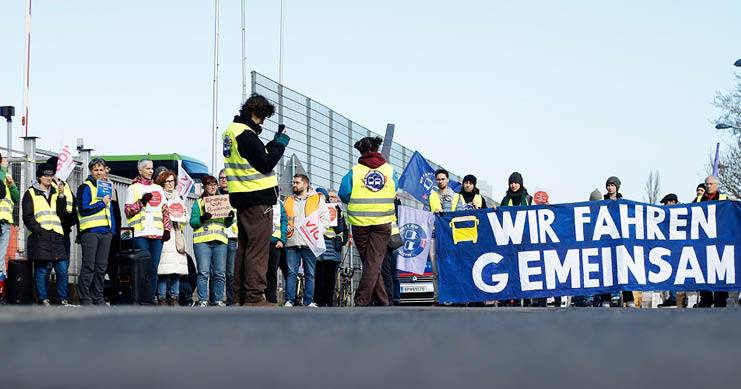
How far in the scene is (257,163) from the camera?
9.12m

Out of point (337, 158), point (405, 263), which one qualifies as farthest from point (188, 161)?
point (405, 263)

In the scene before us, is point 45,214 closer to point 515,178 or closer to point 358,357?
point 515,178

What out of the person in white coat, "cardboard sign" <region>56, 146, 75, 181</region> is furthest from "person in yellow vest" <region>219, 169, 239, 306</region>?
"cardboard sign" <region>56, 146, 75, 181</region>

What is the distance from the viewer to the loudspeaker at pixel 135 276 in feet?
38.9

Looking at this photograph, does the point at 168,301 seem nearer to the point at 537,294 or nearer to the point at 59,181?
the point at 59,181

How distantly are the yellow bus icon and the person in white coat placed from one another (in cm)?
363

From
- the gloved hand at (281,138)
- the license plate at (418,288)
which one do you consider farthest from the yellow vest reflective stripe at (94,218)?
the license plate at (418,288)

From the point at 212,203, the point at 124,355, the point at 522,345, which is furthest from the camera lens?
the point at 212,203

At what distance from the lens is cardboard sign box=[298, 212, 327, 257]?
44.3ft

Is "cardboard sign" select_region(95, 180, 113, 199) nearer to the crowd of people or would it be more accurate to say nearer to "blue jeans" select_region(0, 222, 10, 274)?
the crowd of people

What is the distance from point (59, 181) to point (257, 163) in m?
4.35

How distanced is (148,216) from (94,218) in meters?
0.65

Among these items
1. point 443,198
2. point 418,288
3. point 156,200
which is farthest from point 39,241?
point 418,288

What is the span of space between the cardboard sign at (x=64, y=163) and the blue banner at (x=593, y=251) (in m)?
5.10
